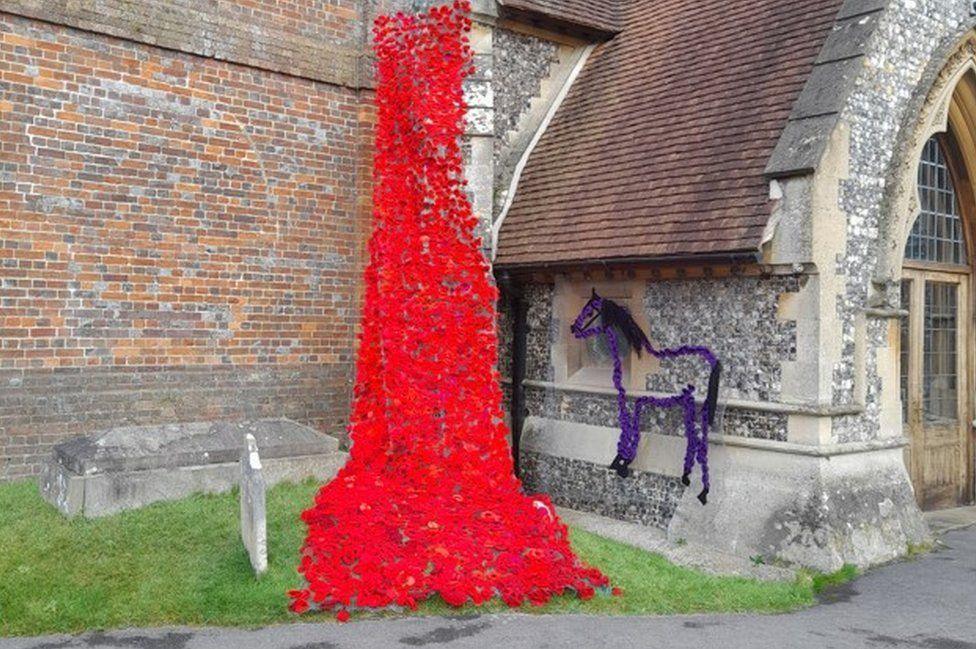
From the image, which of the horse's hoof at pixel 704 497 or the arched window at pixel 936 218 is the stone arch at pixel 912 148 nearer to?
the arched window at pixel 936 218

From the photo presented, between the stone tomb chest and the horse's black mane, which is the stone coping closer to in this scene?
the stone tomb chest

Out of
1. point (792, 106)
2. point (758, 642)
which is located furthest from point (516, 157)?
point (758, 642)

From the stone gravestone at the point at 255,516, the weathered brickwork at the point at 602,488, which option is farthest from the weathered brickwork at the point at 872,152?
the stone gravestone at the point at 255,516

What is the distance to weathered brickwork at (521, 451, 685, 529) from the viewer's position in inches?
376

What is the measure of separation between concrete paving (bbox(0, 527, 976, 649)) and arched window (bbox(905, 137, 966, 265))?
481cm

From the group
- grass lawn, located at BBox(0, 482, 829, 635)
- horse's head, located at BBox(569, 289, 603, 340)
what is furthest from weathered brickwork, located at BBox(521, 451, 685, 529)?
horse's head, located at BBox(569, 289, 603, 340)

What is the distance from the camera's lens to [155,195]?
9797mm

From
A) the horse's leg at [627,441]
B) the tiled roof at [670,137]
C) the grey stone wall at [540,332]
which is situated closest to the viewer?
the tiled roof at [670,137]

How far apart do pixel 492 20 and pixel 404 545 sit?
6.97 metres

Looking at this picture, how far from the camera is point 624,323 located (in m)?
9.95

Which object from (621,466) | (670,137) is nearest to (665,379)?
(621,466)

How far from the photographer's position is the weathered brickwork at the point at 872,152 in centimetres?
867

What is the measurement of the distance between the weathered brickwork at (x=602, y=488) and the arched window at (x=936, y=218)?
4211 millimetres

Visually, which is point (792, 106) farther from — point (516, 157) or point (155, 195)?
→ point (155, 195)
